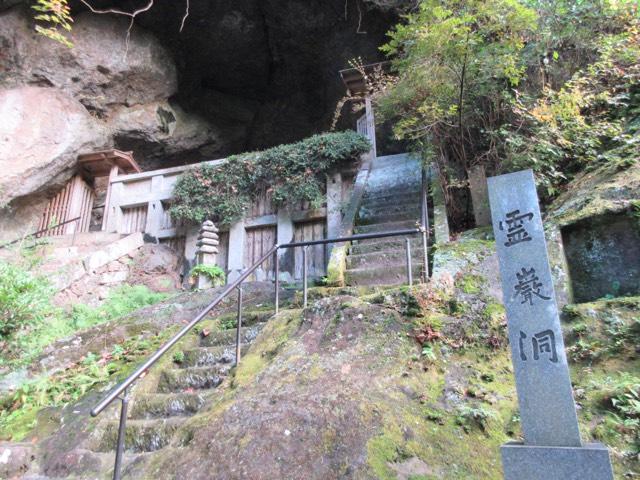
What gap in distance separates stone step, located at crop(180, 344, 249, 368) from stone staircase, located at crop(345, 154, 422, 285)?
230 centimetres

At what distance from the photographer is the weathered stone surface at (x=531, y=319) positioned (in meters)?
2.39

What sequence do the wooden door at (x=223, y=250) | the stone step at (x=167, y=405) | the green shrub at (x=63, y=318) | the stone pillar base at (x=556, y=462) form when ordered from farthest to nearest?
the wooden door at (x=223, y=250) → the green shrub at (x=63, y=318) → the stone step at (x=167, y=405) → the stone pillar base at (x=556, y=462)

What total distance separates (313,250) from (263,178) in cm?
223

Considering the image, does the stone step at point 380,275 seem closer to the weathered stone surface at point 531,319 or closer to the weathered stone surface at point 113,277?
the weathered stone surface at point 531,319

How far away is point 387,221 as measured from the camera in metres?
7.68

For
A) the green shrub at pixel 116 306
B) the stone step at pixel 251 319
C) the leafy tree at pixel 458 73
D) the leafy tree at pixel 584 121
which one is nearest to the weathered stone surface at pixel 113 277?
the green shrub at pixel 116 306

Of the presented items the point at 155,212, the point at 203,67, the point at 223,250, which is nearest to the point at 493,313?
the point at 223,250

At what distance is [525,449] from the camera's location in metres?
2.27

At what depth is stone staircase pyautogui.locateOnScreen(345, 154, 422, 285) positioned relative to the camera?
20.2 feet

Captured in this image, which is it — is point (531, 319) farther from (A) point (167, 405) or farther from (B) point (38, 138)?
(B) point (38, 138)

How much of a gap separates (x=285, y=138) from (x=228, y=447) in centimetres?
1559

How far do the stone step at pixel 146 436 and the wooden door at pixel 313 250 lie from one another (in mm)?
5185

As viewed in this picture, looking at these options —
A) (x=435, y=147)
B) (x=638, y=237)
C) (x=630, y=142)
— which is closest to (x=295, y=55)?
(x=435, y=147)

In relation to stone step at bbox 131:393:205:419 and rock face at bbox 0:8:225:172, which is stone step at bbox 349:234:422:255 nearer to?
stone step at bbox 131:393:205:419
